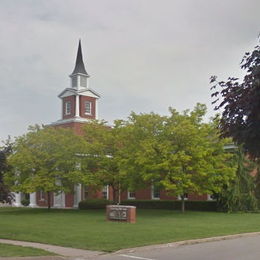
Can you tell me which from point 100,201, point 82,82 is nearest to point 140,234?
point 100,201

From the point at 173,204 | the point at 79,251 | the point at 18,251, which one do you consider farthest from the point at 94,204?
the point at 18,251

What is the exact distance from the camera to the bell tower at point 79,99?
186 feet

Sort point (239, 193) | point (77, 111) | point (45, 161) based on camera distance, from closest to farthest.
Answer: point (239, 193)
point (45, 161)
point (77, 111)

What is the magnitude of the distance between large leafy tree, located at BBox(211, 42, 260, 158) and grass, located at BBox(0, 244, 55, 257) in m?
6.65

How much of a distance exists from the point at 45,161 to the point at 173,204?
12.3 meters

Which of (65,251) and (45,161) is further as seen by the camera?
(45,161)

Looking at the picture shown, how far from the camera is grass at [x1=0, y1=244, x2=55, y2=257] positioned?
44.8ft

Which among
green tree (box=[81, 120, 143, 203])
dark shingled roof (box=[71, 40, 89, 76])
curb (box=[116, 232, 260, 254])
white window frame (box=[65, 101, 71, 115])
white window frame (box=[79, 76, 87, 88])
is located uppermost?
dark shingled roof (box=[71, 40, 89, 76])

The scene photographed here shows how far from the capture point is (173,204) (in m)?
43.0

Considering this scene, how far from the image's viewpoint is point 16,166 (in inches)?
1491

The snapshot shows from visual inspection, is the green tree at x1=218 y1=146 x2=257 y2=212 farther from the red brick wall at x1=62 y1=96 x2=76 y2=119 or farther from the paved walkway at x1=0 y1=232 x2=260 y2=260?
the red brick wall at x1=62 y1=96 x2=76 y2=119

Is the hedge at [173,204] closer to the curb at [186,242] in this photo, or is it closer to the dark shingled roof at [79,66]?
the dark shingled roof at [79,66]

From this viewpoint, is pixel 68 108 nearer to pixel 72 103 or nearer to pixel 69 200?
pixel 72 103

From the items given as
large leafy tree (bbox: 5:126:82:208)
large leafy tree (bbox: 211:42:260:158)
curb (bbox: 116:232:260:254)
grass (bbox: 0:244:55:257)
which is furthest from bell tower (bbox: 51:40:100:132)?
large leafy tree (bbox: 211:42:260:158)
